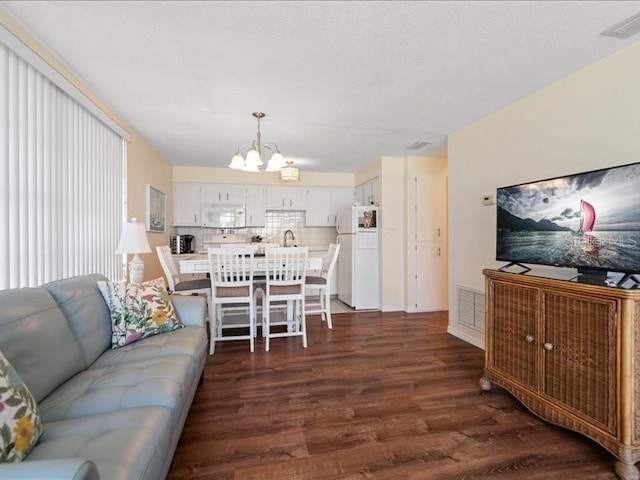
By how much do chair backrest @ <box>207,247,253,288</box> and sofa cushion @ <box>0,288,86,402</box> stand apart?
148 cm

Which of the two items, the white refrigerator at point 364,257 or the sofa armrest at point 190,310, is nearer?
the sofa armrest at point 190,310

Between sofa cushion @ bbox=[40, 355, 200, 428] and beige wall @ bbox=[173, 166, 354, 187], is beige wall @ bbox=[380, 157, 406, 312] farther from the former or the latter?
sofa cushion @ bbox=[40, 355, 200, 428]

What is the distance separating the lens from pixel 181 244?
5.14 meters

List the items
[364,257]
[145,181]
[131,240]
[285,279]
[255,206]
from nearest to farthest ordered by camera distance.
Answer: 1. [131,240]
2. [285,279]
3. [145,181]
4. [364,257]
5. [255,206]

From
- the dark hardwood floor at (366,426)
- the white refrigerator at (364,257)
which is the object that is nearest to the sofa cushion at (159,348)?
the dark hardwood floor at (366,426)

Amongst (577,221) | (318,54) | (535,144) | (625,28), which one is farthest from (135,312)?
(625,28)

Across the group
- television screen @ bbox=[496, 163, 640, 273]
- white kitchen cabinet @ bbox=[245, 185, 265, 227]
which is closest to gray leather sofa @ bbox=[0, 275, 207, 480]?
television screen @ bbox=[496, 163, 640, 273]

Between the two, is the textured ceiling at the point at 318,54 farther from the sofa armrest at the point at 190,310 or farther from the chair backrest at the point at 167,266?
the sofa armrest at the point at 190,310

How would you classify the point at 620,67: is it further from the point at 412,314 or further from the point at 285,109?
the point at 412,314

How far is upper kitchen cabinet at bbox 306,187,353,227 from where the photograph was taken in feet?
19.0

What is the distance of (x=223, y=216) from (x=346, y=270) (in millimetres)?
2371

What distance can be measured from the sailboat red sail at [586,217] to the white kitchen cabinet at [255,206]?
458 cm

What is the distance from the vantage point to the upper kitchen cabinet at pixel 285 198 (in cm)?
563

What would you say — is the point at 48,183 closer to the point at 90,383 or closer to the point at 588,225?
the point at 90,383
